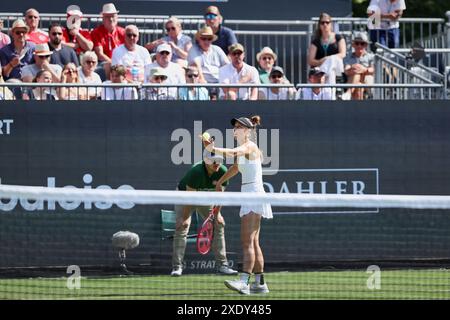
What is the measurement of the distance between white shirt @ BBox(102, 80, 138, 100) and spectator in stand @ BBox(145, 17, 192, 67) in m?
1.24

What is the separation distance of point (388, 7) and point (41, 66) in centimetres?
553

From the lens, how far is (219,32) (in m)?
15.7

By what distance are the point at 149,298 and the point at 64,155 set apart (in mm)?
5200

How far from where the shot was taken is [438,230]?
1352 cm

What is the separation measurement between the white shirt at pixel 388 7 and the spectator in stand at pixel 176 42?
10.1 feet

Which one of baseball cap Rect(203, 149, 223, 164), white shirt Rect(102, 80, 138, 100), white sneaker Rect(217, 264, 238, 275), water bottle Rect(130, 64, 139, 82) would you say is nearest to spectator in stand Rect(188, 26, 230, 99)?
water bottle Rect(130, 64, 139, 82)

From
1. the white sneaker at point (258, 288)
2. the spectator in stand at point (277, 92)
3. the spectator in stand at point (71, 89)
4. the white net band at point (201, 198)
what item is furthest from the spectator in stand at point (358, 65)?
the white net band at point (201, 198)

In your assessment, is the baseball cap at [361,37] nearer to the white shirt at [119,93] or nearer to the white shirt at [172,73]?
the white shirt at [172,73]

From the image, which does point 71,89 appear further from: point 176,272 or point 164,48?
point 176,272

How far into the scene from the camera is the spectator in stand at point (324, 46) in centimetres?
1552

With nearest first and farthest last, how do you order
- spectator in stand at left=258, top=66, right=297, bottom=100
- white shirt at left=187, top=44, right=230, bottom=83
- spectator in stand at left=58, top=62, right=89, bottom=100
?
spectator in stand at left=58, top=62, right=89, bottom=100, spectator in stand at left=258, top=66, right=297, bottom=100, white shirt at left=187, top=44, right=230, bottom=83

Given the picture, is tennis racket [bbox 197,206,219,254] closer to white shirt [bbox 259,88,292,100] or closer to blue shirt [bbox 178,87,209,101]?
blue shirt [bbox 178,87,209,101]

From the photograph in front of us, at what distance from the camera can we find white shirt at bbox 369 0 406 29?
16344mm
